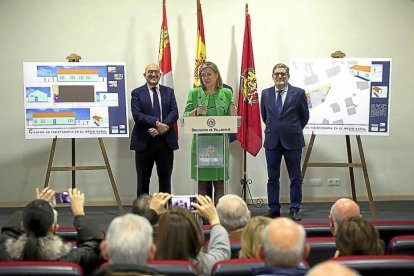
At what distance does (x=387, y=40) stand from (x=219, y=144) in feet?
10.2

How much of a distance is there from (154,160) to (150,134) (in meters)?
0.31

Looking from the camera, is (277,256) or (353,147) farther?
(353,147)

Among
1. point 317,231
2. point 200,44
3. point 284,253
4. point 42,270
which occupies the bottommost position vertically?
point 317,231

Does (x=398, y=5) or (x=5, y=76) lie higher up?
(x=398, y=5)

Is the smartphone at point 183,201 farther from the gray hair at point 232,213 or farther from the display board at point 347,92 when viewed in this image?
the display board at point 347,92

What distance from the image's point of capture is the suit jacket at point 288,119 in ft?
17.8

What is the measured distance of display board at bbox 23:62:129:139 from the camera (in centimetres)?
579

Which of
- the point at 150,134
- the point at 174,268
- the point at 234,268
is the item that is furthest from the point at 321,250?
the point at 150,134

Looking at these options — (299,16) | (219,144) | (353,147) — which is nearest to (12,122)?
(219,144)

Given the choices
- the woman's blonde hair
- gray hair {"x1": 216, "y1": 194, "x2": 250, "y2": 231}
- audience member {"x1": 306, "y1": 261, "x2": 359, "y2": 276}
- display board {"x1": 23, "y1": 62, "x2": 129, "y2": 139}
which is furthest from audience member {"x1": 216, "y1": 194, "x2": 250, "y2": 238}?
display board {"x1": 23, "y1": 62, "x2": 129, "y2": 139}

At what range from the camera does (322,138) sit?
689 centimetres

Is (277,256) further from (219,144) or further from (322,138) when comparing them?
(322,138)

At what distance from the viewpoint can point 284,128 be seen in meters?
5.44

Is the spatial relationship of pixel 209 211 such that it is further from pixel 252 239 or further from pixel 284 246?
pixel 284 246
